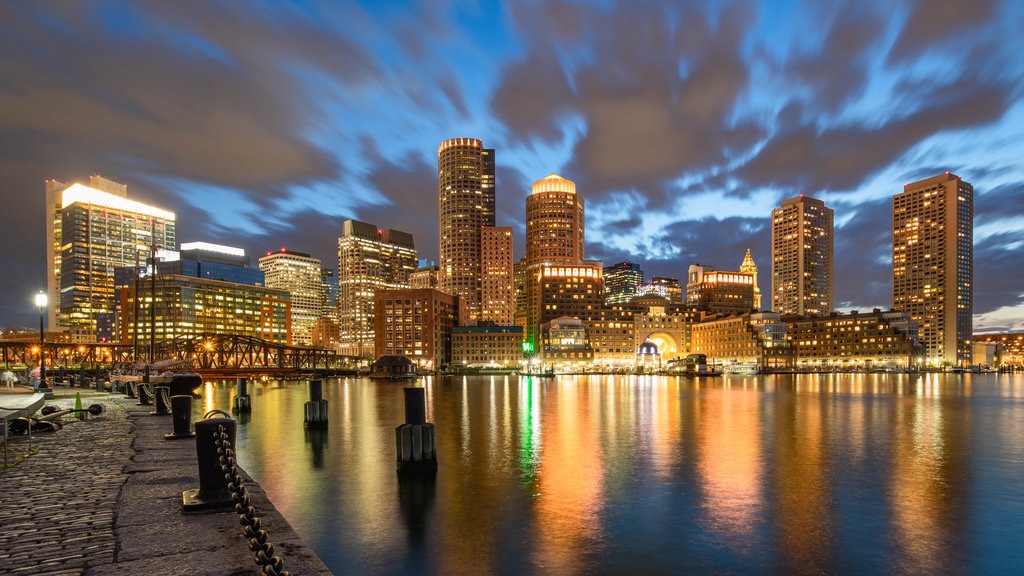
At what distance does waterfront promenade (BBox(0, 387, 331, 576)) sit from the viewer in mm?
9250

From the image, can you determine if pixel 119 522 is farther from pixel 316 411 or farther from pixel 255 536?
pixel 316 411

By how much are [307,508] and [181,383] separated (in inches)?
1279

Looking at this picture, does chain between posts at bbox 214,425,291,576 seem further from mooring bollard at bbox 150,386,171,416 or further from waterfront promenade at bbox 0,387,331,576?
mooring bollard at bbox 150,386,171,416

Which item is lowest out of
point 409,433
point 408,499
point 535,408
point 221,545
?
point 535,408

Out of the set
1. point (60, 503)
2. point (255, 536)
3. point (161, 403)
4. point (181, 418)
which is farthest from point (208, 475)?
point (161, 403)

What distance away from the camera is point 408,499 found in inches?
906

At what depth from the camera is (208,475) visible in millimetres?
12656

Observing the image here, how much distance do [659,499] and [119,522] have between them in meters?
19.1

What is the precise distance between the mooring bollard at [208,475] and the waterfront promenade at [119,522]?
0.24 metres

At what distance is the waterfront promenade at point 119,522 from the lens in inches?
364

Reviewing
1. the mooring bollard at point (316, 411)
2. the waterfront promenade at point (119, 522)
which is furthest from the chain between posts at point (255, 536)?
the mooring bollard at point (316, 411)

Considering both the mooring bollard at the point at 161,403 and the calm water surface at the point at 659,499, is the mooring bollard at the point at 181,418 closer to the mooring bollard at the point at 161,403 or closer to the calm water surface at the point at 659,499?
the calm water surface at the point at 659,499

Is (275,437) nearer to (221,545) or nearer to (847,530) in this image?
(221,545)

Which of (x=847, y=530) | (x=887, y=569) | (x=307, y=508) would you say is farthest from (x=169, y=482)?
(x=847, y=530)
